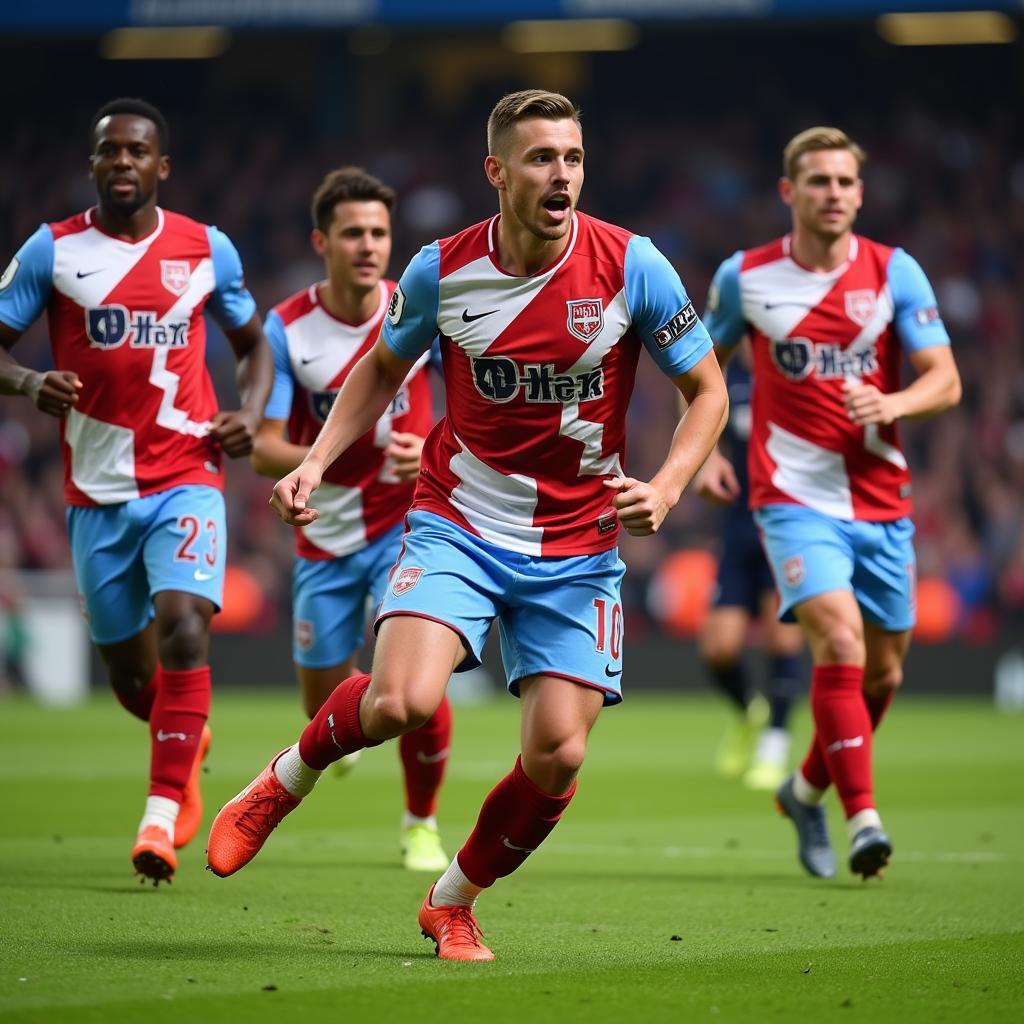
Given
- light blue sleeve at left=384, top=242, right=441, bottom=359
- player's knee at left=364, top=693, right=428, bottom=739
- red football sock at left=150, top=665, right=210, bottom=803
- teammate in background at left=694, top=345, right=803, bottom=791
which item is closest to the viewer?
player's knee at left=364, top=693, right=428, bottom=739

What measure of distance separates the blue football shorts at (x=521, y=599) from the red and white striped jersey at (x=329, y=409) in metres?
2.46

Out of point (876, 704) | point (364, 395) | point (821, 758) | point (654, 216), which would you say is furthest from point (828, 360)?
point (654, 216)

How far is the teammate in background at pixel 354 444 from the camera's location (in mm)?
7887

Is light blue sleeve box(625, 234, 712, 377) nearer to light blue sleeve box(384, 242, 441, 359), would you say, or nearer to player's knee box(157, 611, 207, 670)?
light blue sleeve box(384, 242, 441, 359)

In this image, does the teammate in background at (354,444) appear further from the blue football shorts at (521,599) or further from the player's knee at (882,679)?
the blue football shorts at (521,599)

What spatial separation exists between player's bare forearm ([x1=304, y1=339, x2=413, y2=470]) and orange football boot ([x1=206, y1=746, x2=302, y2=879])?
100 cm

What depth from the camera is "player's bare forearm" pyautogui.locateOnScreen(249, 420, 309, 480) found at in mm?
7695

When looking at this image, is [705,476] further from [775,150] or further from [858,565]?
[775,150]

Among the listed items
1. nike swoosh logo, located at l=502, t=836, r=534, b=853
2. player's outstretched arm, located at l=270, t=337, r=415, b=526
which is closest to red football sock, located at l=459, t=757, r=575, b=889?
nike swoosh logo, located at l=502, t=836, r=534, b=853

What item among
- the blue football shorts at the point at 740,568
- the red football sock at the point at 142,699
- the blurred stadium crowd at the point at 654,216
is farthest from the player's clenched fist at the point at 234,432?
the blurred stadium crowd at the point at 654,216

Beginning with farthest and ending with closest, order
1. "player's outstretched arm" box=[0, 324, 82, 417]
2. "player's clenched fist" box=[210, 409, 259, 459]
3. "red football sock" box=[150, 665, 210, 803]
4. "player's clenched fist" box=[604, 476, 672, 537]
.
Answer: "player's clenched fist" box=[210, 409, 259, 459] < "red football sock" box=[150, 665, 210, 803] < "player's outstretched arm" box=[0, 324, 82, 417] < "player's clenched fist" box=[604, 476, 672, 537]

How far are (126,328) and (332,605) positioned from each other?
1632mm

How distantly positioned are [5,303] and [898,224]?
2013 cm

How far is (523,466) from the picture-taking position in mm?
5465
